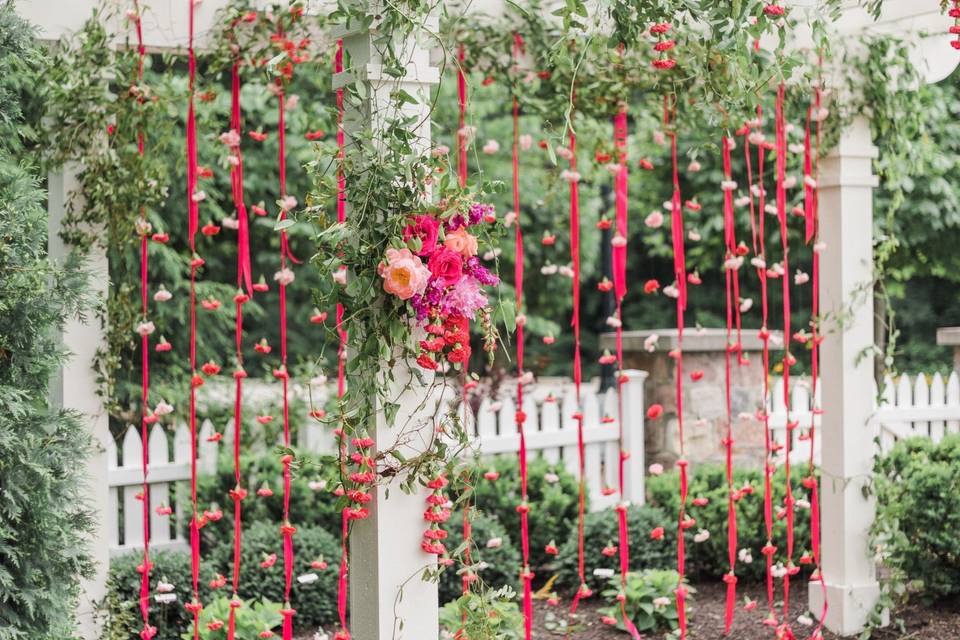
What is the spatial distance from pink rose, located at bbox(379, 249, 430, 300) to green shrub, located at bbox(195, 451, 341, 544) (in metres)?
2.75

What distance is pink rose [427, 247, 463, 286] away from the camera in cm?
226

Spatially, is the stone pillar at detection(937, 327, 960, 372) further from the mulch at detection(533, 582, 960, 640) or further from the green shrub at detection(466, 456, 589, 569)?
the green shrub at detection(466, 456, 589, 569)

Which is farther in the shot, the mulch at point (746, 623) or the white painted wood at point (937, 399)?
the white painted wood at point (937, 399)

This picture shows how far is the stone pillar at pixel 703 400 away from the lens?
5.98 m

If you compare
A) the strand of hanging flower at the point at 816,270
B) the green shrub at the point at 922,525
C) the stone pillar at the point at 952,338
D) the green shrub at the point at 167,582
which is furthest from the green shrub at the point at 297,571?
the stone pillar at the point at 952,338

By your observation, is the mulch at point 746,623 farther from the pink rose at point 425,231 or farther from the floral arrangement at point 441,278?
the pink rose at point 425,231

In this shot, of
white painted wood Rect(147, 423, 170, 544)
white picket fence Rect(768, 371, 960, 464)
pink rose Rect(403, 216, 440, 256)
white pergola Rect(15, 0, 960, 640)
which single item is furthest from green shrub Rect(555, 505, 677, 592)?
pink rose Rect(403, 216, 440, 256)

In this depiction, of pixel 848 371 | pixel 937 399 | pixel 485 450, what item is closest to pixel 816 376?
pixel 848 371

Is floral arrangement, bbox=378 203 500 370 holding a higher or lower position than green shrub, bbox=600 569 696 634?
higher

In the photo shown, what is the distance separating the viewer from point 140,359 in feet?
18.7

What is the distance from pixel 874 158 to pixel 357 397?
2648mm

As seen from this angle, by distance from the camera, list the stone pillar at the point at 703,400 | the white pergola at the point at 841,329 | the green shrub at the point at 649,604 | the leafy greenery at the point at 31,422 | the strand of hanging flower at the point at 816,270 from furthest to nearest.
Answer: the stone pillar at the point at 703,400
the green shrub at the point at 649,604
the strand of hanging flower at the point at 816,270
the white pergola at the point at 841,329
the leafy greenery at the point at 31,422

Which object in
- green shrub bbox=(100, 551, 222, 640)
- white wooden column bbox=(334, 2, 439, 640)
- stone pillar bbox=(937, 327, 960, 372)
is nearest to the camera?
white wooden column bbox=(334, 2, 439, 640)

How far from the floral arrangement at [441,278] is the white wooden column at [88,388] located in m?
1.38
